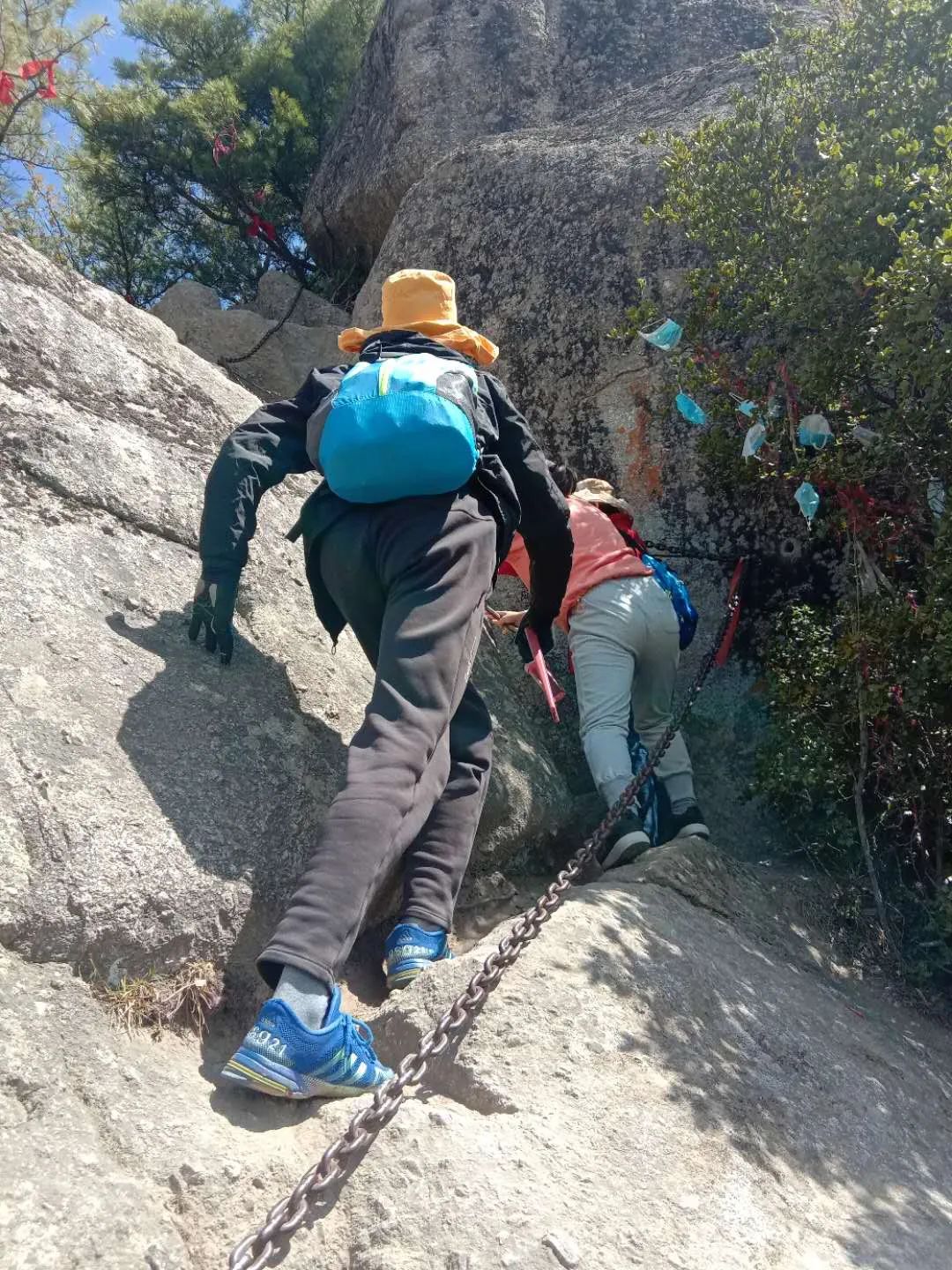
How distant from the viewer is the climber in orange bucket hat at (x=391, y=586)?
8.10ft

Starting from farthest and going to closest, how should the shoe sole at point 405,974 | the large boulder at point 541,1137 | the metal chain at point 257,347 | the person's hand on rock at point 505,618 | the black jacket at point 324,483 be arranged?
the metal chain at point 257,347 → the person's hand on rock at point 505,618 → the black jacket at point 324,483 → the shoe sole at point 405,974 → the large boulder at point 541,1137

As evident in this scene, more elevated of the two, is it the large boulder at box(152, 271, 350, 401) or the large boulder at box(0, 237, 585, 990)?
the large boulder at box(152, 271, 350, 401)

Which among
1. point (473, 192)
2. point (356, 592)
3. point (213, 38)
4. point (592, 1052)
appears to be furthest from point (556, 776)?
point (213, 38)

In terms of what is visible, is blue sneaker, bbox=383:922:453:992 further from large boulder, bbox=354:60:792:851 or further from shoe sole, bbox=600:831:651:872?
large boulder, bbox=354:60:792:851

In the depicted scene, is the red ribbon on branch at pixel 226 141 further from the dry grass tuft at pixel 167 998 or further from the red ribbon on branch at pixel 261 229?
the dry grass tuft at pixel 167 998

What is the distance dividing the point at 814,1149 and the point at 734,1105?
0.21 m

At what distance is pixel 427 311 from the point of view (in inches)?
145

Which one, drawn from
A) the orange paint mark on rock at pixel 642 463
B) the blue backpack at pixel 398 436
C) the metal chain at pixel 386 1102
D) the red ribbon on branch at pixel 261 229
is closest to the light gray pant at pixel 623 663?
the metal chain at pixel 386 1102

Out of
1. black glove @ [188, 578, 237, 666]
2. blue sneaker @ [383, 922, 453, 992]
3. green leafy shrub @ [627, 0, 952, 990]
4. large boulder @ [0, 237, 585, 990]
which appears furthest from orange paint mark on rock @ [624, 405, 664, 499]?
blue sneaker @ [383, 922, 453, 992]

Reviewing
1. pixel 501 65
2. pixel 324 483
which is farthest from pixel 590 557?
pixel 501 65

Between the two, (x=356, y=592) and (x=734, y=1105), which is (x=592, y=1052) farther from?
(x=356, y=592)

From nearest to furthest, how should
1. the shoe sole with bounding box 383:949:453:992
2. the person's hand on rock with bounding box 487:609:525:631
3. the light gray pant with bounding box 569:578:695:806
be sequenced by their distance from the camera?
the shoe sole with bounding box 383:949:453:992 < the light gray pant with bounding box 569:578:695:806 < the person's hand on rock with bounding box 487:609:525:631

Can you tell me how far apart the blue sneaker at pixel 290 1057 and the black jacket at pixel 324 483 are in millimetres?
1528

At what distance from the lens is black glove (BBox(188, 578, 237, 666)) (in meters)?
3.54
